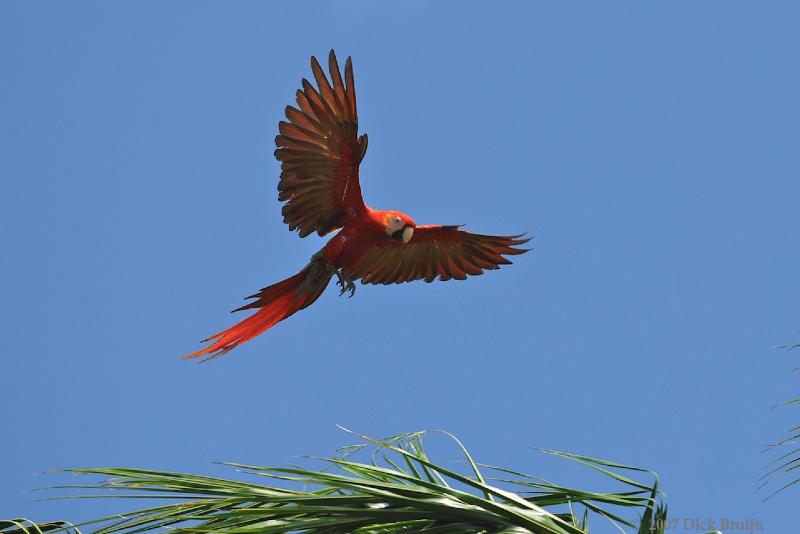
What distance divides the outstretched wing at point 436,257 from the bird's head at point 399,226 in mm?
190

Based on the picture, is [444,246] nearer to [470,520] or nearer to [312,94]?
[312,94]

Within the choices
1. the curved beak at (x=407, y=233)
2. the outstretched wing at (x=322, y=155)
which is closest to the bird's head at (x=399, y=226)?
the curved beak at (x=407, y=233)

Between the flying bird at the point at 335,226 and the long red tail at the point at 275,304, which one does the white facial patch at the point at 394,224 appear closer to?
the flying bird at the point at 335,226

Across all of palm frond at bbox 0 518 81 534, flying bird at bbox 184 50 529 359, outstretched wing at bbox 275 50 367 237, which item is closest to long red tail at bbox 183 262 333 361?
flying bird at bbox 184 50 529 359

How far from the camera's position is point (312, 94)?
4.54 meters

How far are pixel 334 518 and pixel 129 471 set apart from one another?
0.40 m

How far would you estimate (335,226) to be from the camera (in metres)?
5.04

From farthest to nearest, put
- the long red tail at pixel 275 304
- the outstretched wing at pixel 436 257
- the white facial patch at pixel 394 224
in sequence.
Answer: the outstretched wing at pixel 436 257, the white facial patch at pixel 394 224, the long red tail at pixel 275 304

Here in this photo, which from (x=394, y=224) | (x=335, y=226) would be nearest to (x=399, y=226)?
(x=394, y=224)

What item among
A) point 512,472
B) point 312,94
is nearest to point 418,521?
point 512,472

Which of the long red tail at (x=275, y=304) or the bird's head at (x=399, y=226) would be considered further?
the bird's head at (x=399, y=226)

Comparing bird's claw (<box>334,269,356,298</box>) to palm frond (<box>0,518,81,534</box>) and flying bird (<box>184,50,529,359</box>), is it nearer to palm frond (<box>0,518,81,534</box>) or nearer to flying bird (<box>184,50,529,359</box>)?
flying bird (<box>184,50,529,359</box>)

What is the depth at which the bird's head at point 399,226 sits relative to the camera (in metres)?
4.92

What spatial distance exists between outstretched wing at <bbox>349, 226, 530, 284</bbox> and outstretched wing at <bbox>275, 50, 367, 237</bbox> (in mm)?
389
